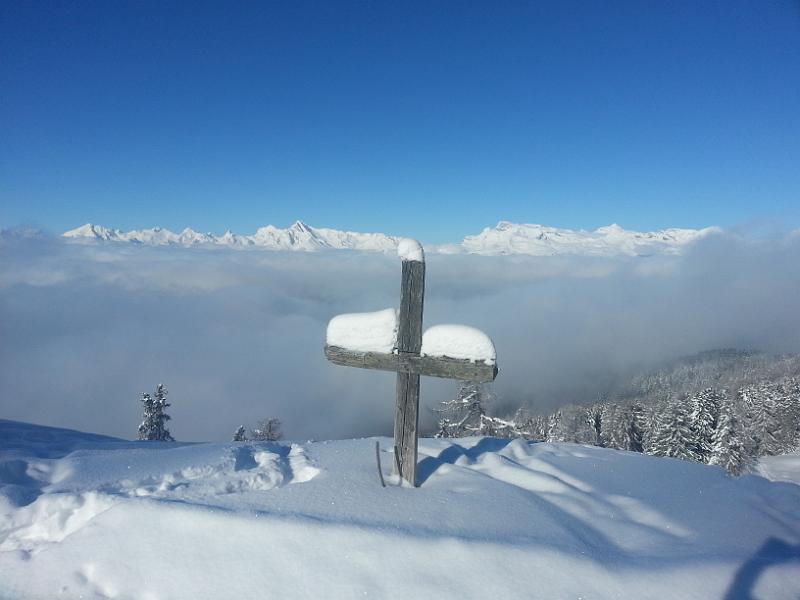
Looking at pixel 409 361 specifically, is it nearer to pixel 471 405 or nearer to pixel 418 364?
pixel 418 364


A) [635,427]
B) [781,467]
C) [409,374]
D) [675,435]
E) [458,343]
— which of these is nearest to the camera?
[458,343]

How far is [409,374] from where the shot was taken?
17.4ft

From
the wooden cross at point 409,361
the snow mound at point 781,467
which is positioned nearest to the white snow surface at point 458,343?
the wooden cross at point 409,361

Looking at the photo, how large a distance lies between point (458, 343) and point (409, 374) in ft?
2.67

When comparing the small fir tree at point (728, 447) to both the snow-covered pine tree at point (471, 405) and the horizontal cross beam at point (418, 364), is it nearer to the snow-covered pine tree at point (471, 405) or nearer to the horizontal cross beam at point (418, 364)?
the snow-covered pine tree at point (471, 405)

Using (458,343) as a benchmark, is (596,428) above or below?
below

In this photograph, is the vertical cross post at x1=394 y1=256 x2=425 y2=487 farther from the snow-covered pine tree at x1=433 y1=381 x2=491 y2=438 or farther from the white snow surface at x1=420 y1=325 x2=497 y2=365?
the snow-covered pine tree at x1=433 y1=381 x2=491 y2=438

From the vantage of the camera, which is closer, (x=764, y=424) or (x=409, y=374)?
(x=409, y=374)

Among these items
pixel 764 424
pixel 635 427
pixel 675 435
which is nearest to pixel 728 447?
pixel 675 435

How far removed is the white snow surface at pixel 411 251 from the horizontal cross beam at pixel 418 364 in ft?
4.31

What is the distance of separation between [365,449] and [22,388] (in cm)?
20590

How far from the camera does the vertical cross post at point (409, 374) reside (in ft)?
17.0

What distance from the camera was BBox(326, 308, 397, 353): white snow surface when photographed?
5.28 m

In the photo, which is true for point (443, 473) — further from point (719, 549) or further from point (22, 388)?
point (22, 388)
